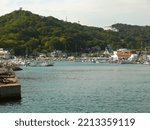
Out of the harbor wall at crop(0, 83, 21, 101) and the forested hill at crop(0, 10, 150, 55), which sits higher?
the forested hill at crop(0, 10, 150, 55)

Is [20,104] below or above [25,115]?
below

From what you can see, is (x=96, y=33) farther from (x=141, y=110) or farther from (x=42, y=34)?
(x=141, y=110)

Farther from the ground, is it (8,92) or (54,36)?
(54,36)

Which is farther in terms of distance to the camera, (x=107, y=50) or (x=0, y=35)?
(x=107, y=50)

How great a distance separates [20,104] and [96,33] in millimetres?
125487

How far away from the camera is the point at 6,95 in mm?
18047

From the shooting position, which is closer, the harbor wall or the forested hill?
the harbor wall

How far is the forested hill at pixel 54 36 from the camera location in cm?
11356

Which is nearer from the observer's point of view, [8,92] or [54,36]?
[8,92]

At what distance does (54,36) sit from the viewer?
12425 centimetres

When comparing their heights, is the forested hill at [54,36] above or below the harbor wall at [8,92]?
above

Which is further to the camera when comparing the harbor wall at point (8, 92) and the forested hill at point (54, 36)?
the forested hill at point (54, 36)

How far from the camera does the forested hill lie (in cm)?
11356

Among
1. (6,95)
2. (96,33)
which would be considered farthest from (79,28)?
(6,95)
